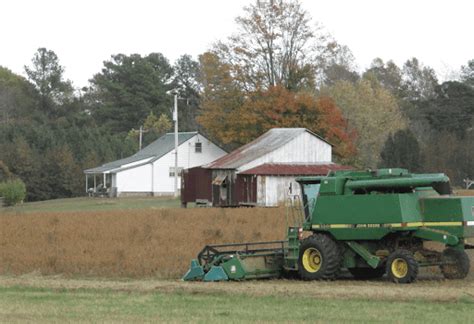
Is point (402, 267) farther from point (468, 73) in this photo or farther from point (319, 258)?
point (468, 73)

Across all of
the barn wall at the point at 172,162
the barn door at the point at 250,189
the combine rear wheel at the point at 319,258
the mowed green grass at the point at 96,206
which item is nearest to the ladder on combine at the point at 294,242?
the combine rear wheel at the point at 319,258

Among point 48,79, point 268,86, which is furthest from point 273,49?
point 48,79

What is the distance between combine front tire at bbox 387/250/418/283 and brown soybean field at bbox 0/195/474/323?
0.86 ft

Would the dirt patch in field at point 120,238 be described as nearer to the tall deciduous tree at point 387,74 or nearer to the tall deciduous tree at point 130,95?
the tall deciduous tree at point 130,95

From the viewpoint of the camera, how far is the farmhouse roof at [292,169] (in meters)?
61.4

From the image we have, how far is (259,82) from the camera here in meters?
78.6

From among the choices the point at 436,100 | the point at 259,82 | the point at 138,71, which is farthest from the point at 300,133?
the point at 138,71

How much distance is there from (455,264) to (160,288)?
630 centimetres

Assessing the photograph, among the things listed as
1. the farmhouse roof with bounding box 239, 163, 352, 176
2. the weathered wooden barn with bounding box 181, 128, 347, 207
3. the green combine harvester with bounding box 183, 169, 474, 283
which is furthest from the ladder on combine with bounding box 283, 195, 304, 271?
the farmhouse roof with bounding box 239, 163, 352, 176

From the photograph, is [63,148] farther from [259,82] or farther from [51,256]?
[51,256]

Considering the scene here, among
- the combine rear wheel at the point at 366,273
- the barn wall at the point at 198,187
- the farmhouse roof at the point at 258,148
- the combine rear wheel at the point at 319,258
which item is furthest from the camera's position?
the barn wall at the point at 198,187

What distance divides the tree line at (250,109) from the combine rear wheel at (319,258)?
53486mm

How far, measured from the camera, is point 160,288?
63.6 feet

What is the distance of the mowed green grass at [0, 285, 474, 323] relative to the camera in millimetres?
14961
